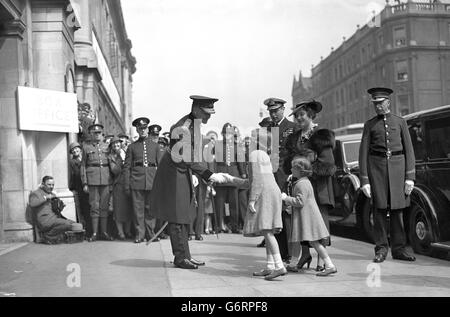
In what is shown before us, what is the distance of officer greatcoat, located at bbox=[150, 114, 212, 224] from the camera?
6641 millimetres

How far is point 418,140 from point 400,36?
49.4 metres

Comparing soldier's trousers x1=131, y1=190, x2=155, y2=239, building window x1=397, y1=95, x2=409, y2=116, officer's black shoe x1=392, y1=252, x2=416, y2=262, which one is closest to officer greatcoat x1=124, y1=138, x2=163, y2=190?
soldier's trousers x1=131, y1=190, x2=155, y2=239

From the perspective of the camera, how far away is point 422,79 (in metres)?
54.4

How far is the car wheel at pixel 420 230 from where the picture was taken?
7.64m

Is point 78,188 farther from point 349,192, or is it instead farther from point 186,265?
point 349,192

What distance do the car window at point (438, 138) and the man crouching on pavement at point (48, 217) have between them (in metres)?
5.78

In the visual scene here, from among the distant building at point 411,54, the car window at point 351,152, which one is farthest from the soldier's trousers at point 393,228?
the distant building at point 411,54

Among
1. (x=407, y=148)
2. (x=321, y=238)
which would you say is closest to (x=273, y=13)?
(x=407, y=148)

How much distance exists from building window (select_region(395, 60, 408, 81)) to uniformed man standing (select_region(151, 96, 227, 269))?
169 feet

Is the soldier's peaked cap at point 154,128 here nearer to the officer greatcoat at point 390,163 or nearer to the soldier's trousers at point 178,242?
the soldier's trousers at point 178,242

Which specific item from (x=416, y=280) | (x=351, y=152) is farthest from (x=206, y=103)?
(x=351, y=152)
